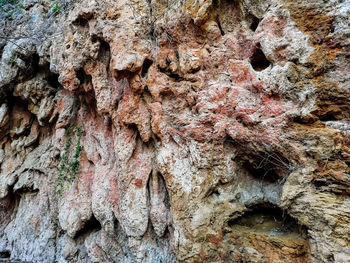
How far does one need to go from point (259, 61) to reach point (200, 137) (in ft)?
4.92

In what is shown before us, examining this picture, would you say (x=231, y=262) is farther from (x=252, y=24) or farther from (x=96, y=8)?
(x=96, y=8)

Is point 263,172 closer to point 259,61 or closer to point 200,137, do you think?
point 200,137

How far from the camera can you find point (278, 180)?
3.10m

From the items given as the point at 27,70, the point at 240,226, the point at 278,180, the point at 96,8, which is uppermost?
the point at 96,8

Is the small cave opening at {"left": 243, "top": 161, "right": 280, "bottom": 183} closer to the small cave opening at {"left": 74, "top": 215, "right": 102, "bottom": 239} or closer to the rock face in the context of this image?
the rock face

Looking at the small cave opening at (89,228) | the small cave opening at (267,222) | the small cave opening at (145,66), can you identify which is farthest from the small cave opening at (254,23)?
the small cave opening at (89,228)

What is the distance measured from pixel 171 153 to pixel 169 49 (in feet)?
5.86

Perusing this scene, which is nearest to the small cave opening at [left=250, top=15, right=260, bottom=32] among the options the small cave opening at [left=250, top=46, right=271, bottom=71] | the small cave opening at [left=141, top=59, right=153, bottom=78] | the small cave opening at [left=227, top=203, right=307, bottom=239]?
the small cave opening at [left=250, top=46, right=271, bottom=71]

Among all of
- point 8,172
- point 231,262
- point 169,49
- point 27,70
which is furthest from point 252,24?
point 8,172

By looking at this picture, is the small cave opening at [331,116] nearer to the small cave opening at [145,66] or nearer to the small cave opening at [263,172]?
the small cave opening at [263,172]

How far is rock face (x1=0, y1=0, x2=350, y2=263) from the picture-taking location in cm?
265

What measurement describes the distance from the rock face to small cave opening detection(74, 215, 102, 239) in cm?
2

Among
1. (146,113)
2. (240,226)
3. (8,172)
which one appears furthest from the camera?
(8,172)

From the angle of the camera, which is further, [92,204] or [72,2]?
[72,2]
